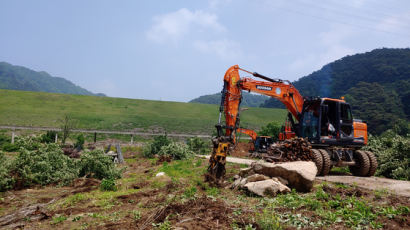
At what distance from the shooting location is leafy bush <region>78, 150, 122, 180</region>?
457 inches

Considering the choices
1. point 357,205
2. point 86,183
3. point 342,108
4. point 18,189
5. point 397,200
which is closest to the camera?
point 357,205

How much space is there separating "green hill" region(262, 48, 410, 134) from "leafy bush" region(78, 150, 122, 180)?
168 feet

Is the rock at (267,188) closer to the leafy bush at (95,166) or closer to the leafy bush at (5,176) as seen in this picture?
the leafy bush at (95,166)

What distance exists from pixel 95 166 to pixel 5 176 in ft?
10.2

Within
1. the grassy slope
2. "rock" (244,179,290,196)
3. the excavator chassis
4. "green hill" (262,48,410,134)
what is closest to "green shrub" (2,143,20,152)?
the grassy slope

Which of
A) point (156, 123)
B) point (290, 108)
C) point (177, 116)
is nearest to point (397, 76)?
point (177, 116)

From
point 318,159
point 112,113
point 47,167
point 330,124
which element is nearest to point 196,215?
point 318,159

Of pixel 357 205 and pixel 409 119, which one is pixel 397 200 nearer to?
pixel 357 205

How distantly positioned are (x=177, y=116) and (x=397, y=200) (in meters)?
49.0

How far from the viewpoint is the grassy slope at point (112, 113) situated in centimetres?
4038

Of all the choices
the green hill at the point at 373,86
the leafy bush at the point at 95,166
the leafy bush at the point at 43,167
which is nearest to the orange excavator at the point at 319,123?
the leafy bush at the point at 95,166

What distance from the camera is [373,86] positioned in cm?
6744

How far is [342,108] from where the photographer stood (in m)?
12.3

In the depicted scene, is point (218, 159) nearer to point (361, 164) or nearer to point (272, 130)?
point (361, 164)
